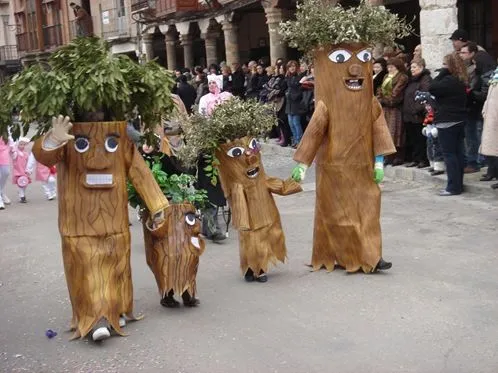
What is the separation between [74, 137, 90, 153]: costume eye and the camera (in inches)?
196

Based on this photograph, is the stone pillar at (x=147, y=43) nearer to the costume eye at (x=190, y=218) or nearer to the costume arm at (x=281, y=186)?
the costume arm at (x=281, y=186)

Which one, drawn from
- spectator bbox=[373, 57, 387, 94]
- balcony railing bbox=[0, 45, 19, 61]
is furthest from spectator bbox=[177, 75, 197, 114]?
balcony railing bbox=[0, 45, 19, 61]

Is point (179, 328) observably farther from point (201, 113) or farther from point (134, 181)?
point (201, 113)

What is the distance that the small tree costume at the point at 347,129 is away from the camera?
607cm

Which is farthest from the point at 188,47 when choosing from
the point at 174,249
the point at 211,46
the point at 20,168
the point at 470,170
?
the point at 174,249

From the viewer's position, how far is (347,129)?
6.14 m

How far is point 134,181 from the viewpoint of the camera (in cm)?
523

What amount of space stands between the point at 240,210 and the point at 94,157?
160cm

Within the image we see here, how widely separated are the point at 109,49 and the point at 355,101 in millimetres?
2122

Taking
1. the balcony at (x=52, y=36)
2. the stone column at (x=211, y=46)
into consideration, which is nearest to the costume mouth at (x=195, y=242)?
the stone column at (x=211, y=46)

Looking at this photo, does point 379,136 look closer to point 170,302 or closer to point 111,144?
point 170,302

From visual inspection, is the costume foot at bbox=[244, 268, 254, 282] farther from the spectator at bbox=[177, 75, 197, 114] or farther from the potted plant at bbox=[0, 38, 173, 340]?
→ the spectator at bbox=[177, 75, 197, 114]

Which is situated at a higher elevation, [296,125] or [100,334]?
[296,125]

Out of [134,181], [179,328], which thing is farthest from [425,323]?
[134,181]
